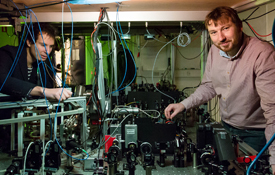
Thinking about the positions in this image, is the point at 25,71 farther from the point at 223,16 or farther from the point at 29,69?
the point at 223,16

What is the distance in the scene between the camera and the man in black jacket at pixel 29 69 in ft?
4.33

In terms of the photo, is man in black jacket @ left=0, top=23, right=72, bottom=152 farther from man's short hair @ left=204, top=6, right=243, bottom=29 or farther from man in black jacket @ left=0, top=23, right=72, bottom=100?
man's short hair @ left=204, top=6, right=243, bottom=29

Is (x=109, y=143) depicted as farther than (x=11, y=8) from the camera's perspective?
No

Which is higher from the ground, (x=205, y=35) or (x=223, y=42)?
(x=205, y=35)

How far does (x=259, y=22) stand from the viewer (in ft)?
8.25

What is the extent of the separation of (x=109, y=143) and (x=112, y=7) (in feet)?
3.05

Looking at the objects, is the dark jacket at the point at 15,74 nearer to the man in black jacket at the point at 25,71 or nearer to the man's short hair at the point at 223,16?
the man in black jacket at the point at 25,71

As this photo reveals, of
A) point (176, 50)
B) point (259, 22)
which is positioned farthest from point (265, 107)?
point (176, 50)

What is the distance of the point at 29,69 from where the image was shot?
1.75 metres

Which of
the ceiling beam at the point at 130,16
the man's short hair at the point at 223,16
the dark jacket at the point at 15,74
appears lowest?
the dark jacket at the point at 15,74

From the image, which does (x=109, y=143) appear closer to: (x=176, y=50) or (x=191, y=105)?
(x=191, y=105)

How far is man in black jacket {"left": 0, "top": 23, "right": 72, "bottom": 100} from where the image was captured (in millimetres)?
1318

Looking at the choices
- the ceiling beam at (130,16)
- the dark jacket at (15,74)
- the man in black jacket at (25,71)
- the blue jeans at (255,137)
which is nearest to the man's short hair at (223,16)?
the ceiling beam at (130,16)

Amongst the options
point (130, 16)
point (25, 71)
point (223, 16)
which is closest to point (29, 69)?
point (25, 71)
